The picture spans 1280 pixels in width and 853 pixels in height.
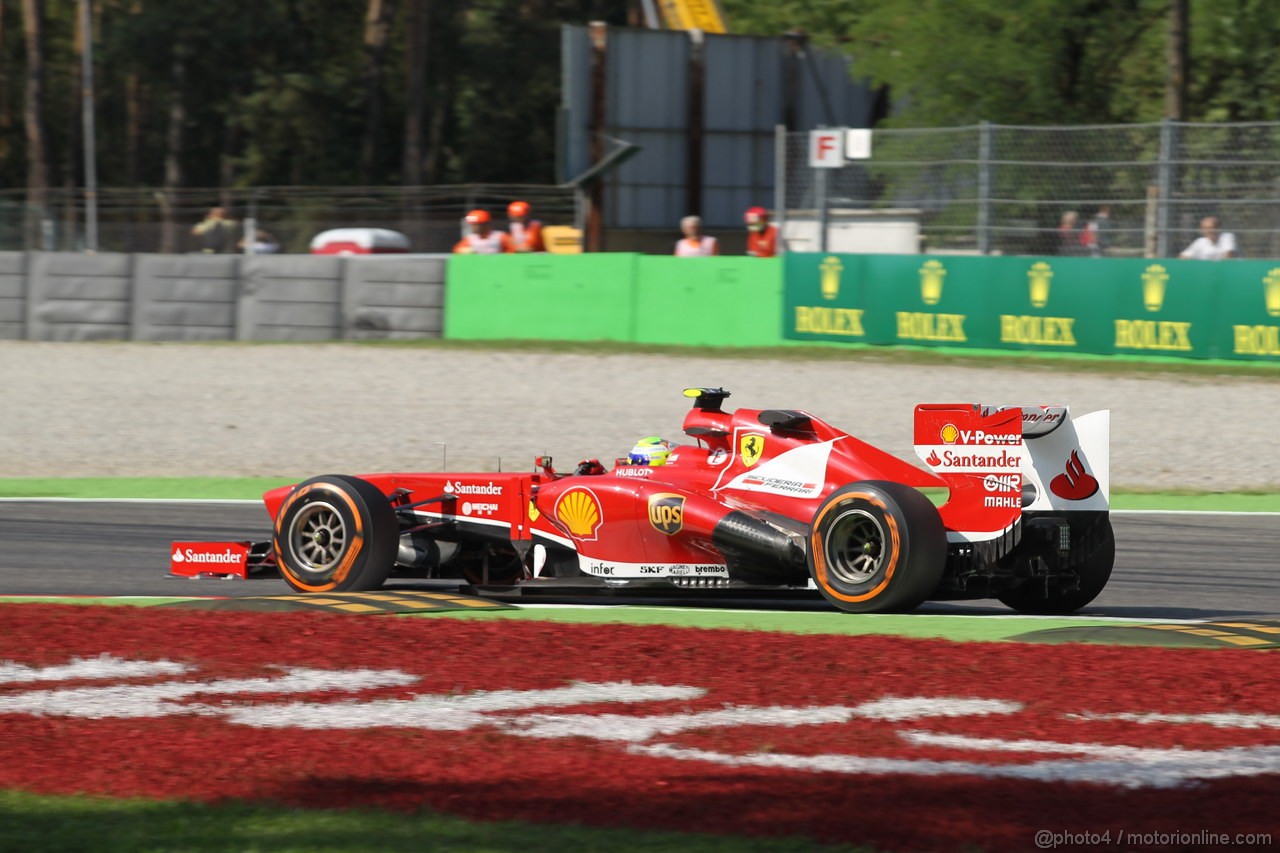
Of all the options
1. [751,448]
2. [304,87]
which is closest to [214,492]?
[751,448]

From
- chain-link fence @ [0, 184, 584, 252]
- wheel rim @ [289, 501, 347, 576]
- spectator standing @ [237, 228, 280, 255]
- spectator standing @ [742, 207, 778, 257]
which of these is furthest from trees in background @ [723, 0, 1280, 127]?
wheel rim @ [289, 501, 347, 576]

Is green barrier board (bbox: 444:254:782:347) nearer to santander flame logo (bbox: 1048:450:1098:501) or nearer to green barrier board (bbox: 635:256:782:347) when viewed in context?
green barrier board (bbox: 635:256:782:347)

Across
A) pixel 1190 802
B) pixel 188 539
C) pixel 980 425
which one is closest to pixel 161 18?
pixel 188 539

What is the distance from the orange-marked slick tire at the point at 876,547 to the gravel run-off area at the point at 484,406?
20.7 ft

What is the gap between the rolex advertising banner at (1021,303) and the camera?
18.0 m

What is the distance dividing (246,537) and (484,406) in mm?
6098

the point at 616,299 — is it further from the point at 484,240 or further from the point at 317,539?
the point at 317,539

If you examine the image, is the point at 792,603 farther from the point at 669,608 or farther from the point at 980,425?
the point at 980,425

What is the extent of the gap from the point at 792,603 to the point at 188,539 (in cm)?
404

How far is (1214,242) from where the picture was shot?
1800 centimetres

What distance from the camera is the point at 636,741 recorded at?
18.5ft

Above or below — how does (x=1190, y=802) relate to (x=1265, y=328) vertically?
below

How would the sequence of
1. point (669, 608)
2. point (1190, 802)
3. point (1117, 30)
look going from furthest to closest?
point (1117, 30) < point (669, 608) < point (1190, 802)

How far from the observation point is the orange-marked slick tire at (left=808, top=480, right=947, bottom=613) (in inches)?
297
